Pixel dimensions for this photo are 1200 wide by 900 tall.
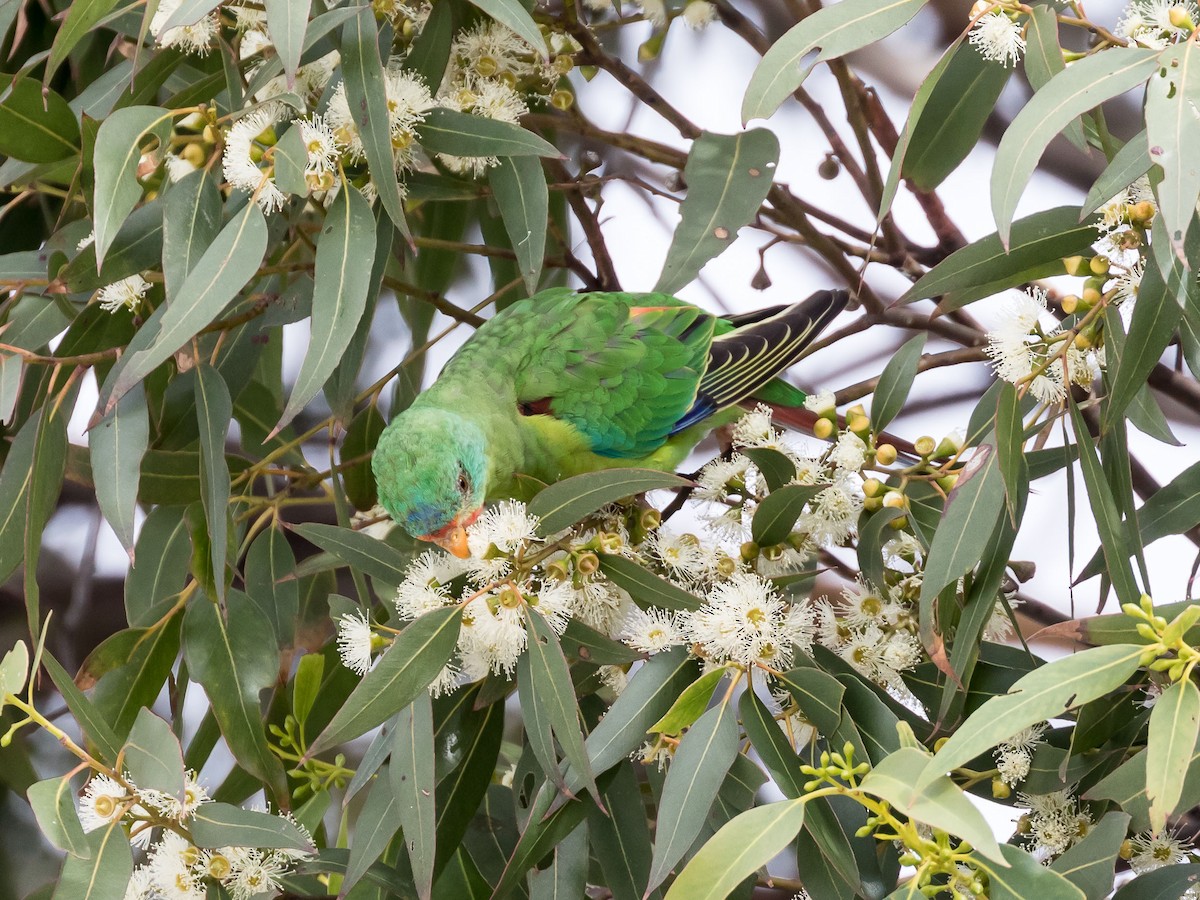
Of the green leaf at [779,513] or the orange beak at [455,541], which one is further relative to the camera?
the orange beak at [455,541]

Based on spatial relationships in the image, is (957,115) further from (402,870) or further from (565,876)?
(402,870)

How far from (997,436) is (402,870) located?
937 mm

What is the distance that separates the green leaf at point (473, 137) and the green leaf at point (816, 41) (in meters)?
0.34

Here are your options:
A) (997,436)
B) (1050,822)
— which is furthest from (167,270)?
(1050,822)

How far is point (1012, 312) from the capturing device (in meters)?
1.43

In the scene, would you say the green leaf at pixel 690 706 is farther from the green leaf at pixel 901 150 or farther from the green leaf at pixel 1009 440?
the green leaf at pixel 901 150

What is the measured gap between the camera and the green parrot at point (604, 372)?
6.89 feet

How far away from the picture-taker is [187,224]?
4.79ft

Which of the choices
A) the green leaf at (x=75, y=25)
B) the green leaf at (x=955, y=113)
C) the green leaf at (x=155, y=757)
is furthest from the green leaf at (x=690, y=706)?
the green leaf at (x=75, y=25)

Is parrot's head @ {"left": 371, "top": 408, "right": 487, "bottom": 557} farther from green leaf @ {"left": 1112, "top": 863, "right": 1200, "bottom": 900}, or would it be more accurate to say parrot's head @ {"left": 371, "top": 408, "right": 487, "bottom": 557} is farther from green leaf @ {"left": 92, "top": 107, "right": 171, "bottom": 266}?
green leaf @ {"left": 1112, "top": 863, "right": 1200, "bottom": 900}

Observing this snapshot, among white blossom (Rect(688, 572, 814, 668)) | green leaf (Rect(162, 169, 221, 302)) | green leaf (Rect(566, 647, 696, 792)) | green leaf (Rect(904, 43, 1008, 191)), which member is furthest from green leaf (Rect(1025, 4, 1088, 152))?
green leaf (Rect(162, 169, 221, 302))

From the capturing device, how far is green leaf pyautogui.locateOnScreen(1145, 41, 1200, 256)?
3.32 feet

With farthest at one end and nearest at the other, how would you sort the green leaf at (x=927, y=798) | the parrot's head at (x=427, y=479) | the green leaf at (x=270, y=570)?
1. the green leaf at (x=270, y=570)
2. the parrot's head at (x=427, y=479)
3. the green leaf at (x=927, y=798)

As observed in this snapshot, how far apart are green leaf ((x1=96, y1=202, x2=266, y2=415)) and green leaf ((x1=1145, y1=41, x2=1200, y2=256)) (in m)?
0.97
